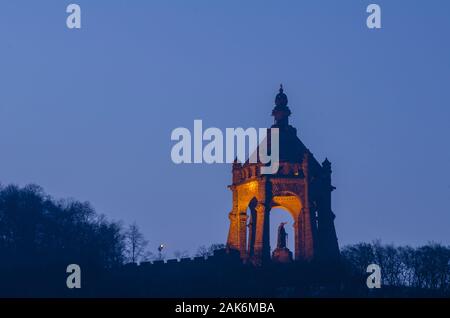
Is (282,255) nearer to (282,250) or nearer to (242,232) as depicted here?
(282,250)

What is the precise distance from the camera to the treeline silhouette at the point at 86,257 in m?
118

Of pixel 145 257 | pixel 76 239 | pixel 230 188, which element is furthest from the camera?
pixel 145 257

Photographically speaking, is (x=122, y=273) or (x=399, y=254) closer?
(x=122, y=273)

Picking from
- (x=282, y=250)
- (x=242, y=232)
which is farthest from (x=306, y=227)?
(x=242, y=232)

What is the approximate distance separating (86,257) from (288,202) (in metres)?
21.9

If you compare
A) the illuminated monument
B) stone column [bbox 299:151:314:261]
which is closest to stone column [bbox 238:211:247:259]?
the illuminated monument

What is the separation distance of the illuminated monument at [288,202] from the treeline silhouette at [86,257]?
10.4 feet

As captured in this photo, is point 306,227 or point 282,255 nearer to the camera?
point 306,227

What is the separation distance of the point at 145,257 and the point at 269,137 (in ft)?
62.9

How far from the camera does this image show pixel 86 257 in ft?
415
